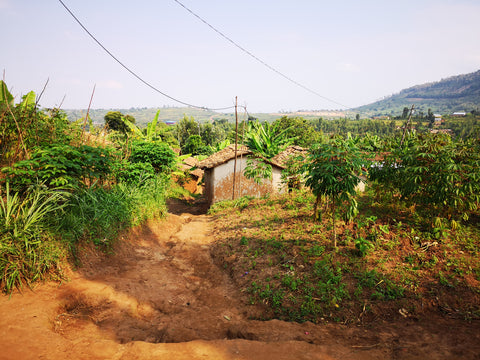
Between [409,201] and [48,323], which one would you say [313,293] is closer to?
[409,201]

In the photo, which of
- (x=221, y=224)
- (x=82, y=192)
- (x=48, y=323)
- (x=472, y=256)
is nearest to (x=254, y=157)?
(x=221, y=224)

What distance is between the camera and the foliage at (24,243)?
12.5 ft

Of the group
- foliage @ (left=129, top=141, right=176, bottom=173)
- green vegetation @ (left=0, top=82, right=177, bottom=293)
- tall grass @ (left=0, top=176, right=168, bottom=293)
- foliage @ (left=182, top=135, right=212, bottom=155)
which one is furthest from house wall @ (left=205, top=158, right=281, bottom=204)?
foliage @ (left=182, top=135, right=212, bottom=155)

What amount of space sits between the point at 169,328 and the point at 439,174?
5.64 metres

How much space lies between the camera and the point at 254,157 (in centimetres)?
1328

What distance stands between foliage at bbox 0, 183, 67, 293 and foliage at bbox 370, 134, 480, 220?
698cm

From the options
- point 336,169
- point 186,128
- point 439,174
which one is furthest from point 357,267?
point 186,128

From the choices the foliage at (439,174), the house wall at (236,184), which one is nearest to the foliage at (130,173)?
the house wall at (236,184)

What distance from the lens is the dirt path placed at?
285 centimetres

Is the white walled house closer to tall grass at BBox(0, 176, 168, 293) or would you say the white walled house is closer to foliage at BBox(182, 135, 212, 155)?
tall grass at BBox(0, 176, 168, 293)

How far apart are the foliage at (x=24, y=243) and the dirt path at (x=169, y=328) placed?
0.29m

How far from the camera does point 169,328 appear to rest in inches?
147

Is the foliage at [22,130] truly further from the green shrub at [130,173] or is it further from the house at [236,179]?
the house at [236,179]

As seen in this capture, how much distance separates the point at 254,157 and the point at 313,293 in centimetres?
922
